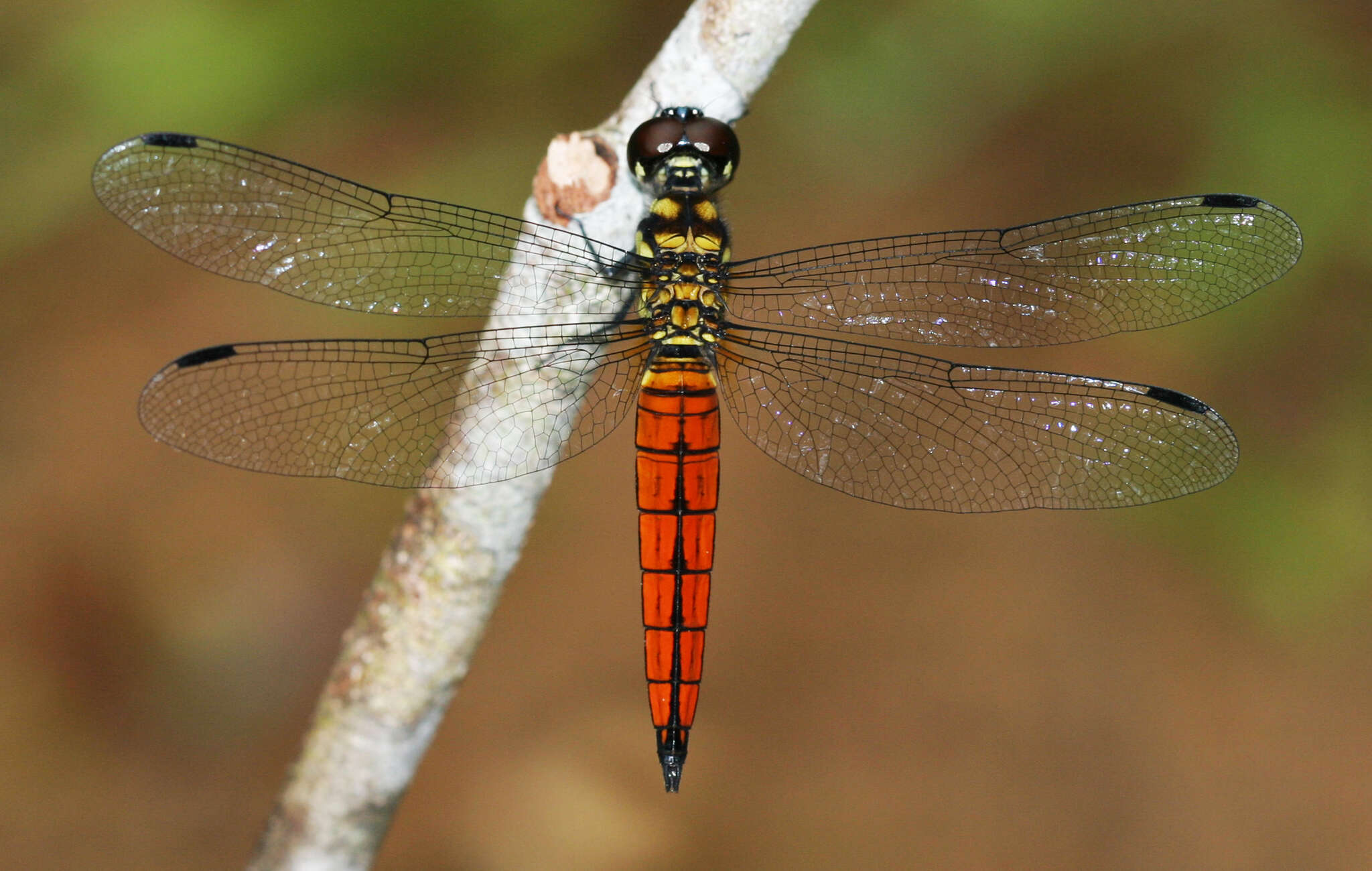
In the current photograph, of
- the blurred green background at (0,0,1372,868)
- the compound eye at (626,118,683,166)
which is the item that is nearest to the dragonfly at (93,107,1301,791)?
the compound eye at (626,118,683,166)

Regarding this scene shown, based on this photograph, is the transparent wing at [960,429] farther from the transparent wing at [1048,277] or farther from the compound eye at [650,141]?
the compound eye at [650,141]

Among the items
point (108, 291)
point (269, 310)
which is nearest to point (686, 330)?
point (269, 310)

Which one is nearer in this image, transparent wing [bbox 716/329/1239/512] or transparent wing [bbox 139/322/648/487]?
transparent wing [bbox 139/322/648/487]

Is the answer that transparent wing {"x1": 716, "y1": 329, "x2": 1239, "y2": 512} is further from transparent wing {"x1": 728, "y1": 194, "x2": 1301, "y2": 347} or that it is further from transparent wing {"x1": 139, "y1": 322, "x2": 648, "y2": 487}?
transparent wing {"x1": 139, "y1": 322, "x2": 648, "y2": 487}

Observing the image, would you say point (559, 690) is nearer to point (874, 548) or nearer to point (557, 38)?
point (874, 548)

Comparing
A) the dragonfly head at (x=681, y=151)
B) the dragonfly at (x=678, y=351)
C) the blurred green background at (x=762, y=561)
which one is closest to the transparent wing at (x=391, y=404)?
the dragonfly at (x=678, y=351)

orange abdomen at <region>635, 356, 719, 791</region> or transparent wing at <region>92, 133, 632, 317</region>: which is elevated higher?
transparent wing at <region>92, 133, 632, 317</region>
